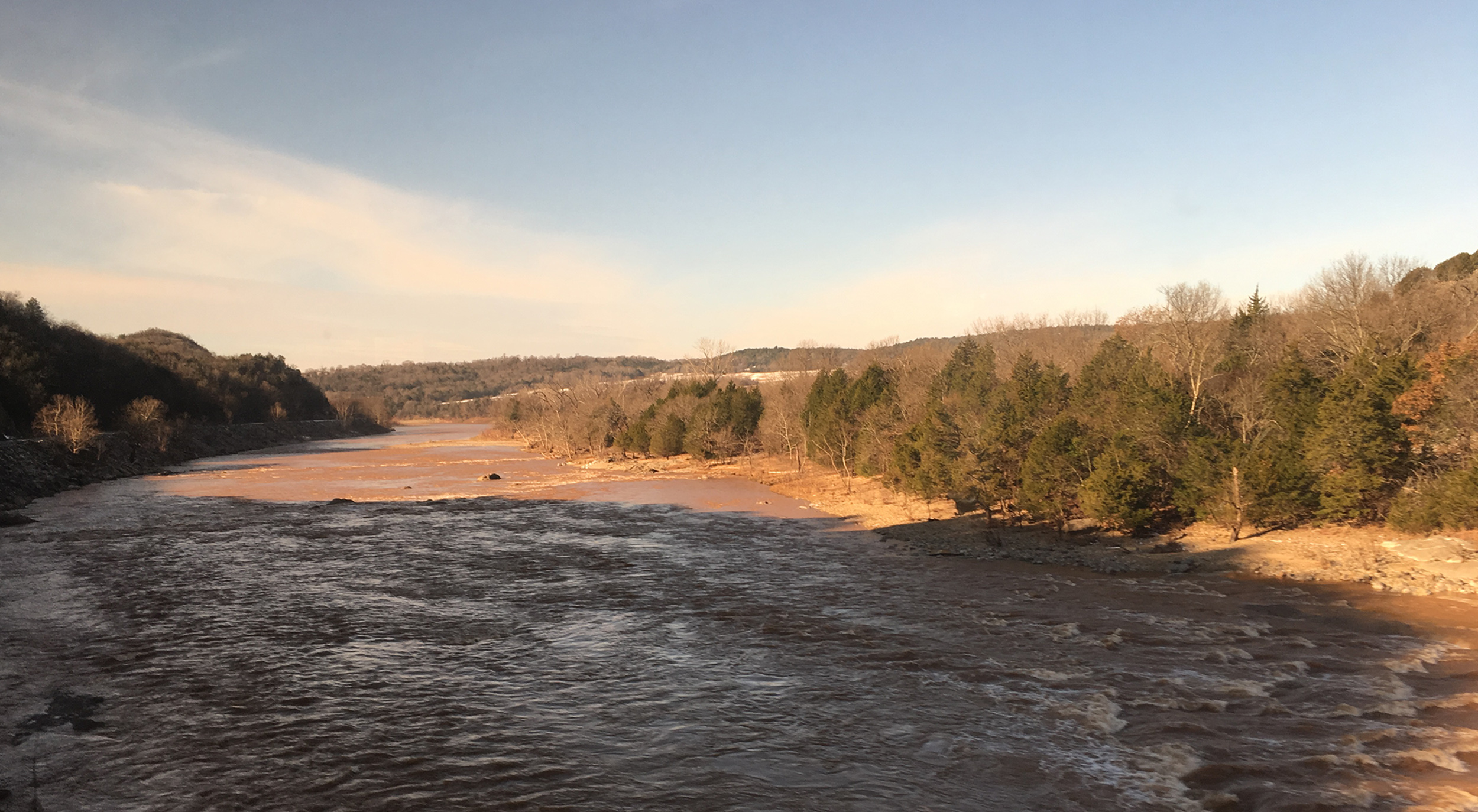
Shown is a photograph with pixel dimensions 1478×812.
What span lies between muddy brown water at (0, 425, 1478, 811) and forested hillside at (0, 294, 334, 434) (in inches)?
1742

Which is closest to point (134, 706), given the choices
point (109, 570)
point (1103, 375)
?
point (109, 570)

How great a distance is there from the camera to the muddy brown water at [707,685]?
10547mm

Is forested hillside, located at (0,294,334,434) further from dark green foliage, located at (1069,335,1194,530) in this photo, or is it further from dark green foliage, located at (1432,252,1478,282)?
dark green foliage, located at (1432,252,1478,282)

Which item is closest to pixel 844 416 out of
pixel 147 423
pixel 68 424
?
pixel 68 424

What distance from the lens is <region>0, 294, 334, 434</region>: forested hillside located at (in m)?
59.7

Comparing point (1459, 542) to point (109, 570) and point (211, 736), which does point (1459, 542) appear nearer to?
point (211, 736)

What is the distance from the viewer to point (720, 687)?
14461 mm

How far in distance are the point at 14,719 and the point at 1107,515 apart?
29154mm

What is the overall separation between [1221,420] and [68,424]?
7232 centimetres

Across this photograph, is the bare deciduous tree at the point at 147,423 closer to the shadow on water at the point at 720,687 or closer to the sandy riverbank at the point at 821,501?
the sandy riverbank at the point at 821,501

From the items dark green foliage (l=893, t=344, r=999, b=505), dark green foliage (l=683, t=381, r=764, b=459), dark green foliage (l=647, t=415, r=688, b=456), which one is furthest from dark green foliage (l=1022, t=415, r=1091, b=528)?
dark green foliage (l=647, t=415, r=688, b=456)

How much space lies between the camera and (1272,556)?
79.8 ft

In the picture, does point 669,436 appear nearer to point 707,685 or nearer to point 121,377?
point 121,377

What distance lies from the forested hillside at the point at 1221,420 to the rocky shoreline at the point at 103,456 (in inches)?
1810
